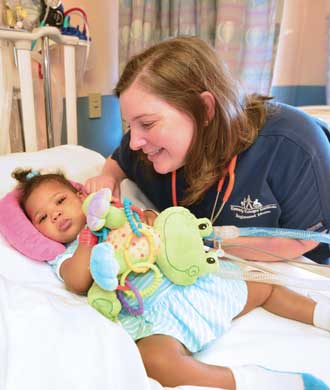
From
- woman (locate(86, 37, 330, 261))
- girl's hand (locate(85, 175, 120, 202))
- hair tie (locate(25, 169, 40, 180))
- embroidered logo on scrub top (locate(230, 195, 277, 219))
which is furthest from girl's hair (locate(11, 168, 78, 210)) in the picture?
embroidered logo on scrub top (locate(230, 195, 277, 219))

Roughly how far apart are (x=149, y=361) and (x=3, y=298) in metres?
0.29

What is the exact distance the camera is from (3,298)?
2.21ft

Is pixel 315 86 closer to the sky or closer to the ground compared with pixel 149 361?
closer to the sky

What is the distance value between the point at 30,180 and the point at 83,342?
593 mm

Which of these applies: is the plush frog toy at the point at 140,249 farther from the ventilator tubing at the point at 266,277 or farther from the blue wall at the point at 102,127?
the blue wall at the point at 102,127

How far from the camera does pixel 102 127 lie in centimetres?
223

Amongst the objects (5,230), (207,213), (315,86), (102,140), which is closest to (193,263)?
(207,213)

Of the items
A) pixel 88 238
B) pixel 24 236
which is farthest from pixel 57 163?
pixel 88 238

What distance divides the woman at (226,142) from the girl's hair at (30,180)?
0.74 feet

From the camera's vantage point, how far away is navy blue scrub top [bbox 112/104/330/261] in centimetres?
102

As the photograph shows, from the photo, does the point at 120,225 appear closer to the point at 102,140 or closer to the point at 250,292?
the point at 250,292

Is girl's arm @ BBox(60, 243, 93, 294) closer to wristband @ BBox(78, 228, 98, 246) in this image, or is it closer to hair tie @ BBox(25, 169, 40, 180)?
wristband @ BBox(78, 228, 98, 246)

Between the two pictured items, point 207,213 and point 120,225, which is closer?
point 120,225

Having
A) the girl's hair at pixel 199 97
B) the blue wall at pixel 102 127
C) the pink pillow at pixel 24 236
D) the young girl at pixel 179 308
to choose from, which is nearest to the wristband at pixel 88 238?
the young girl at pixel 179 308
